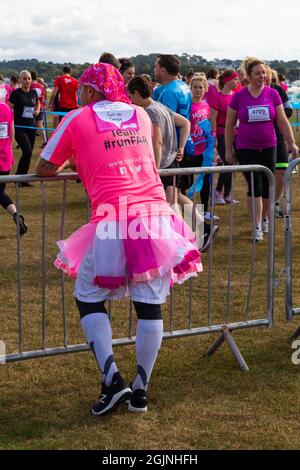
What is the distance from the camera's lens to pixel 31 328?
5.62m

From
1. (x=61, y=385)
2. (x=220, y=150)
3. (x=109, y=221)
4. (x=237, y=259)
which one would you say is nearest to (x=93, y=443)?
(x=61, y=385)

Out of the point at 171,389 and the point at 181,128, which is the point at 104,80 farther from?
the point at 181,128

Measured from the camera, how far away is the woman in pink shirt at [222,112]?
10.4m

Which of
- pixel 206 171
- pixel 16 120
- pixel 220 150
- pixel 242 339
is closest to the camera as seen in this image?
pixel 206 171

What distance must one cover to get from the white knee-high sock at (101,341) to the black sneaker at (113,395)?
0.03 m

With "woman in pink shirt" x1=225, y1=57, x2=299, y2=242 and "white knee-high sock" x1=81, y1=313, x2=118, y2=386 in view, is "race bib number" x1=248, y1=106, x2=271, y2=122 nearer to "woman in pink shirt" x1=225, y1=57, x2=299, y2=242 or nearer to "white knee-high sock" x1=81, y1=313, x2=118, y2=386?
"woman in pink shirt" x1=225, y1=57, x2=299, y2=242

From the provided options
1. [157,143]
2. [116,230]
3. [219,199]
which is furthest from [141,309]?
[219,199]

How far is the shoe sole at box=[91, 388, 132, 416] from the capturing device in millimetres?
4086

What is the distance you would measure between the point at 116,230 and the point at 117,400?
904 millimetres

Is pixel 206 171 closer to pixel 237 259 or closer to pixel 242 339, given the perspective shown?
pixel 242 339

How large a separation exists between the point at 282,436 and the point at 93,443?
3.15ft

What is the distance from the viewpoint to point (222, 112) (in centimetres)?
1064

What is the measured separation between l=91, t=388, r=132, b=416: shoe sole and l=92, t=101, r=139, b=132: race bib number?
1380 millimetres

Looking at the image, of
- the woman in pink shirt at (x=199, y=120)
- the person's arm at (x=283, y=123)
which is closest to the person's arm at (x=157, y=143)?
the person's arm at (x=283, y=123)
